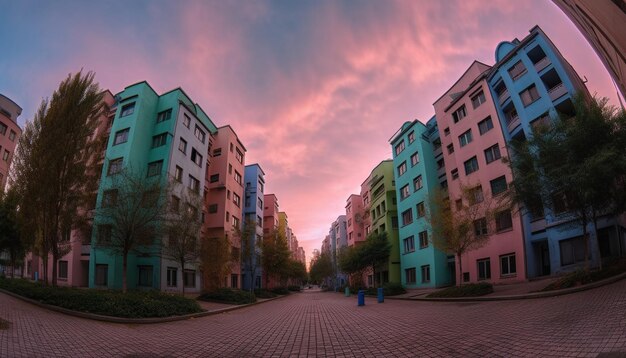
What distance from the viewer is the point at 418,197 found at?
125 ft

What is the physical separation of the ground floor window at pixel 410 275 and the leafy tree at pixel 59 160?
34.2 meters

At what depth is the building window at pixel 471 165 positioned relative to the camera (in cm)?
3014

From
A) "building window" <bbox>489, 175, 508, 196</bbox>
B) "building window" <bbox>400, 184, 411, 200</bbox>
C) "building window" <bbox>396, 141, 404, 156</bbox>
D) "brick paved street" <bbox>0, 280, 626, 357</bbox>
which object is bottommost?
"brick paved street" <bbox>0, 280, 626, 357</bbox>

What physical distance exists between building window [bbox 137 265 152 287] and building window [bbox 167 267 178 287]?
1.51m

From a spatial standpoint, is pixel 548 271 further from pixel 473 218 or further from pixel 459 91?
pixel 459 91

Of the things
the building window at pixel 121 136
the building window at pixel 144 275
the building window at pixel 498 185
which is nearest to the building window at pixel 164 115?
the building window at pixel 121 136

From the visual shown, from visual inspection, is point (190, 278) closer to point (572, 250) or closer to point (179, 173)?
point (179, 173)

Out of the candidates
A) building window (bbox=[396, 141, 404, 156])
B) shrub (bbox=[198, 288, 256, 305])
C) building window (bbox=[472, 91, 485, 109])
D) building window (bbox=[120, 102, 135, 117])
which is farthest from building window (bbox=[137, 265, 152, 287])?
building window (bbox=[472, 91, 485, 109])

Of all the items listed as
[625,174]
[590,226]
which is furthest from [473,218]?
[625,174]

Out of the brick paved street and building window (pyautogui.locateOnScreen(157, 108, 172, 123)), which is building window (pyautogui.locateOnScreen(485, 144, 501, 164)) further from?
building window (pyautogui.locateOnScreen(157, 108, 172, 123))

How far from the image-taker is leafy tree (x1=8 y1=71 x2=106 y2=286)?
15977 millimetres

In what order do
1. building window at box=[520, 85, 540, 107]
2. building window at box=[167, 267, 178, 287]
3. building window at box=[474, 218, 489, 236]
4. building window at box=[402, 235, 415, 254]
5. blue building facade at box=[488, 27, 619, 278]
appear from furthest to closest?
building window at box=[402, 235, 415, 254]
building window at box=[167, 267, 178, 287]
building window at box=[474, 218, 489, 236]
building window at box=[520, 85, 540, 107]
blue building facade at box=[488, 27, 619, 278]

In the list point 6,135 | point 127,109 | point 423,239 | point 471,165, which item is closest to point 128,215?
point 127,109

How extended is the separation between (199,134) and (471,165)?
29547mm
